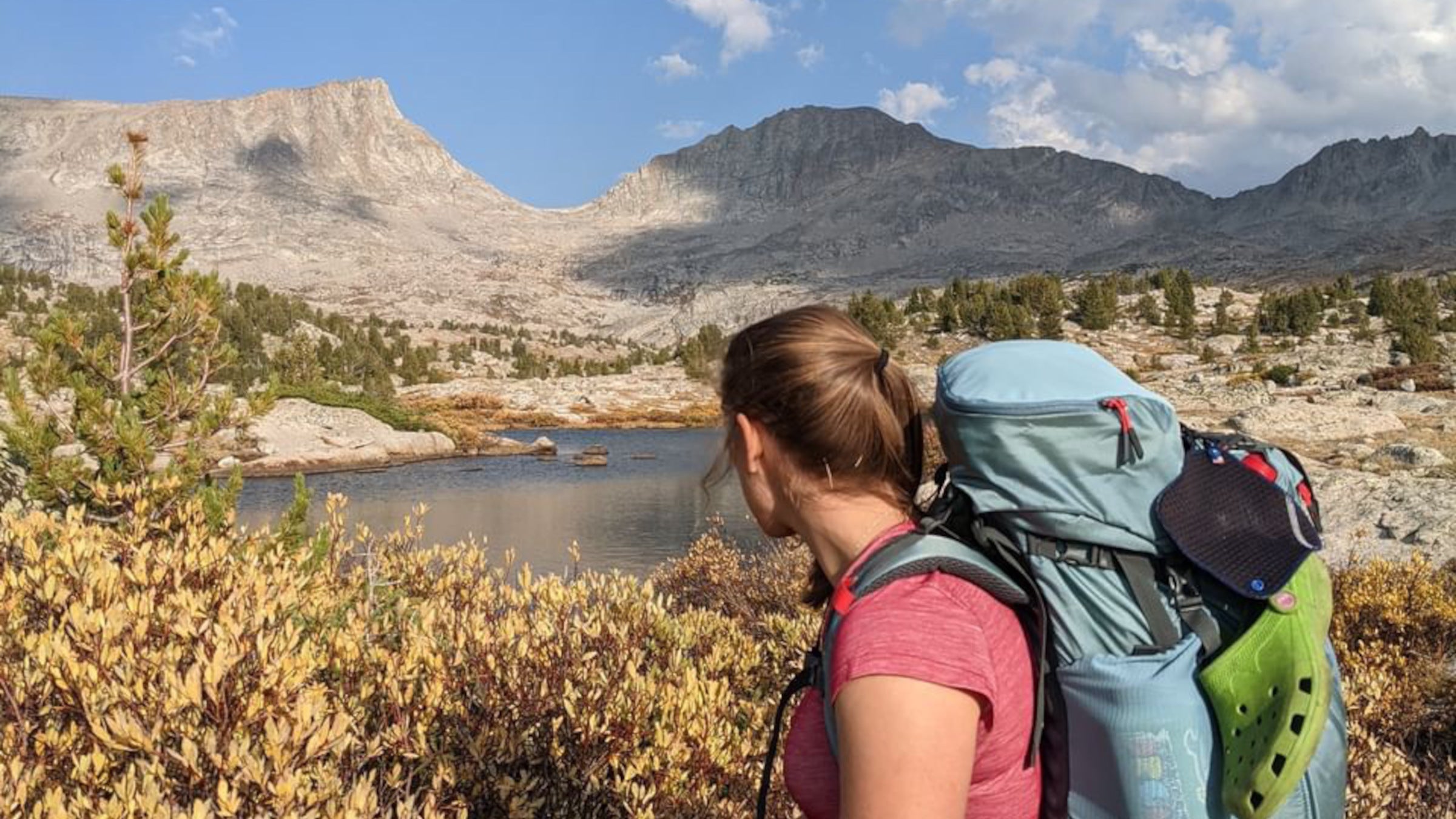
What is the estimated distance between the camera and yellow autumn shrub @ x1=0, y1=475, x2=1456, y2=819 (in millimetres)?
2783

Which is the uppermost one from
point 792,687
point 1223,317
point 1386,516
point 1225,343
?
point 792,687

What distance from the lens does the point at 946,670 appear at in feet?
5.36

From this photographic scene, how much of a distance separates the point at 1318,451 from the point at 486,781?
2292 cm

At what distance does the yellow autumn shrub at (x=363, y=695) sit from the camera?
110 inches

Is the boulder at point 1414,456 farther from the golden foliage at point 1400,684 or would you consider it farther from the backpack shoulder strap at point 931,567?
the backpack shoulder strap at point 931,567

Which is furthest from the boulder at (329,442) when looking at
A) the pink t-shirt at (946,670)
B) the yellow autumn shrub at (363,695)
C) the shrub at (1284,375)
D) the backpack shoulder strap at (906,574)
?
the backpack shoulder strap at (906,574)

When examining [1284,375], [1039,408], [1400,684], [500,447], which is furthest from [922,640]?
[1284,375]

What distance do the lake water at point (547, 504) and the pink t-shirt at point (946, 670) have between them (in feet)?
37.2

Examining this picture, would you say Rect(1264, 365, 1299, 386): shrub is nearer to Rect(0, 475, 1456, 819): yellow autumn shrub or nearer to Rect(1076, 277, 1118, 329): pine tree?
Rect(1076, 277, 1118, 329): pine tree

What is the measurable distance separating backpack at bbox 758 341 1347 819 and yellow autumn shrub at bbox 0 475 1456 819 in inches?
70.1

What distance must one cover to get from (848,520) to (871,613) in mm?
368

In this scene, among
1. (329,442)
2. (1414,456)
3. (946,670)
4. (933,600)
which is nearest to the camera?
(946,670)

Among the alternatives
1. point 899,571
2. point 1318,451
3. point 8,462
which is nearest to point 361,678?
point 899,571

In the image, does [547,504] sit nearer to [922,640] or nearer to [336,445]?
[336,445]
